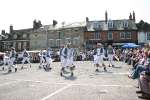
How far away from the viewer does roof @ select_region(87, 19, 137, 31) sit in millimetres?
66312

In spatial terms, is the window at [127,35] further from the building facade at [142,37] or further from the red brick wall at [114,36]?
the building facade at [142,37]

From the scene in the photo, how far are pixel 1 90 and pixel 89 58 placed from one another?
36717 mm

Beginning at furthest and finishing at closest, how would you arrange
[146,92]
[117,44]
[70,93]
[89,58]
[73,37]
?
[73,37]
[117,44]
[89,58]
[70,93]
[146,92]

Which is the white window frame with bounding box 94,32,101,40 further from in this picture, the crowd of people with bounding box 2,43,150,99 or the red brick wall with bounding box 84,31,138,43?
the crowd of people with bounding box 2,43,150,99

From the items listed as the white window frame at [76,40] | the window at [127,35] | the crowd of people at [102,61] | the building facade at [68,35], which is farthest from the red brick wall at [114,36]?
the crowd of people at [102,61]

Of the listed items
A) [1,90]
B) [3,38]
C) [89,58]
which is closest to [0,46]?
[3,38]

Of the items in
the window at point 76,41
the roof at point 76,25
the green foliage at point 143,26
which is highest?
the roof at point 76,25

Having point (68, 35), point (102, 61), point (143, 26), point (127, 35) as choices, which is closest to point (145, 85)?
point (102, 61)

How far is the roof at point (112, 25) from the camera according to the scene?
218ft

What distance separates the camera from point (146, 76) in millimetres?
10555

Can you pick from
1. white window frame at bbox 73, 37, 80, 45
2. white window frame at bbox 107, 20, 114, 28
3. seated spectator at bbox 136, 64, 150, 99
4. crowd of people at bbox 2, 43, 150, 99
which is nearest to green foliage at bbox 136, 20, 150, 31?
white window frame at bbox 107, 20, 114, 28

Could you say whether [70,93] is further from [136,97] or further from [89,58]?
[89,58]

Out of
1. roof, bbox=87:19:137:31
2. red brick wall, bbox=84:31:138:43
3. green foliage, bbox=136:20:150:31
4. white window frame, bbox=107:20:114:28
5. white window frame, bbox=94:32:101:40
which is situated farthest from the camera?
white window frame, bbox=107:20:114:28

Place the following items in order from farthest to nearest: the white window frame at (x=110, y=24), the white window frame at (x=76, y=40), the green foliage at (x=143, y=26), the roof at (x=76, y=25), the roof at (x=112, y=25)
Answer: the roof at (x=76, y=25) < the white window frame at (x=76, y=40) < the white window frame at (x=110, y=24) < the green foliage at (x=143, y=26) < the roof at (x=112, y=25)
